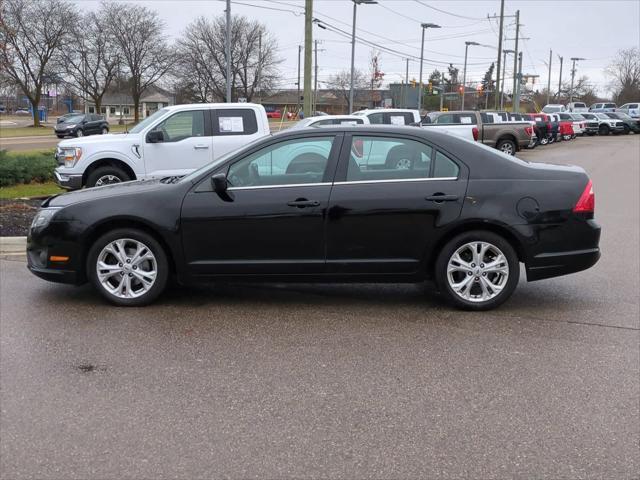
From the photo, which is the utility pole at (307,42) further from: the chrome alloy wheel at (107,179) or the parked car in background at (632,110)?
the parked car in background at (632,110)

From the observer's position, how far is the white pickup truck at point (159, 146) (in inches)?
457

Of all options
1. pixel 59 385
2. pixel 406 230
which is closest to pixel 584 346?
pixel 406 230

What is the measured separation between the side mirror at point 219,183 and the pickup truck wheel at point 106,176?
251 inches

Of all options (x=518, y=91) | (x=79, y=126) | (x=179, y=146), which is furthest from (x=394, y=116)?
(x=518, y=91)

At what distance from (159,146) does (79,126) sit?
114 ft

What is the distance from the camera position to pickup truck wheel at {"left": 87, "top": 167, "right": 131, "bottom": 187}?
38.0 ft

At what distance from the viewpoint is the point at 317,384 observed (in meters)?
4.35

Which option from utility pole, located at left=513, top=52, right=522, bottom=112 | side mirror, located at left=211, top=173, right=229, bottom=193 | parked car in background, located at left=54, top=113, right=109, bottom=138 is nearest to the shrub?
side mirror, located at left=211, top=173, right=229, bottom=193

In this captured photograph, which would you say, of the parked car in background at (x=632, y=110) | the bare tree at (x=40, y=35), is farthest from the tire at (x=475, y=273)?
the parked car in background at (x=632, y=110)

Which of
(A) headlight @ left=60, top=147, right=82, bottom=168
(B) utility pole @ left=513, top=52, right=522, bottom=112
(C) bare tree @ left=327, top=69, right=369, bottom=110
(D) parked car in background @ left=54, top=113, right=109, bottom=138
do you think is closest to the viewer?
(A) headlight @ left=60, top=147, right=82, bottom=168

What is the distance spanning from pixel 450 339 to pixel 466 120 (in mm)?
23543

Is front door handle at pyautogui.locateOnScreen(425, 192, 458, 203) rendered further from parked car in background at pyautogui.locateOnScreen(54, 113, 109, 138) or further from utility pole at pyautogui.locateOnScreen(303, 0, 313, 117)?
parked car in background at pyautogui.locateOnScreen(54, 113, 109, 138)

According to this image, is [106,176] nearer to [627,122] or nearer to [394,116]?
[394,116]

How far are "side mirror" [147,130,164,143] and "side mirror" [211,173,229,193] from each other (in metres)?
6.24
